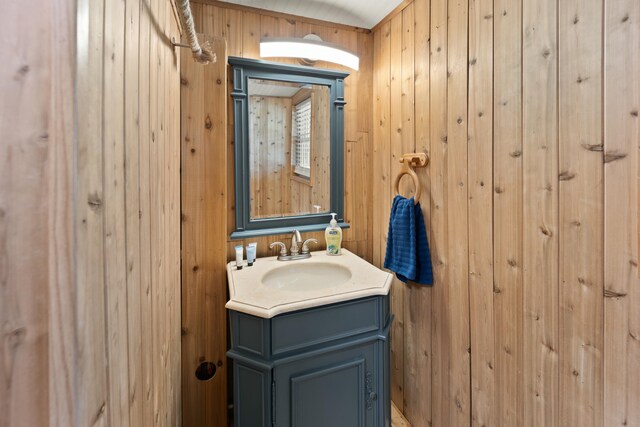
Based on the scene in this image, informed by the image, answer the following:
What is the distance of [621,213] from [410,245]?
0.77m

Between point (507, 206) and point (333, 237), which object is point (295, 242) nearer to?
point (333, 237)

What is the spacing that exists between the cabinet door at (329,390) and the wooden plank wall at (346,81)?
714mm

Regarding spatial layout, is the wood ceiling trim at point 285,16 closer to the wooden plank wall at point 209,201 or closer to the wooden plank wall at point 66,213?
the wooden plank wall at point 209,201

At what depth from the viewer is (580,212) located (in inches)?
33.8

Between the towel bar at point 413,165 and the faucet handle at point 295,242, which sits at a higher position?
the towel bar at point 413,165

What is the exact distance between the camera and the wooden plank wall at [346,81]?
5.24 feet

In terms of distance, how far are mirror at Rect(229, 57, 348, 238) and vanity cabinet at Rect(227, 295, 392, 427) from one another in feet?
2.15

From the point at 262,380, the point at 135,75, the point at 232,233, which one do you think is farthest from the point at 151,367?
the point at 232,233

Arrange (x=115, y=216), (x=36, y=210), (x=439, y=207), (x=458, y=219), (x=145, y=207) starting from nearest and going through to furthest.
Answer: (x=36, y=210)
(x=115, y=216)
(x=145, y=207)
(x=458, y=219)
(x=439, y=207)

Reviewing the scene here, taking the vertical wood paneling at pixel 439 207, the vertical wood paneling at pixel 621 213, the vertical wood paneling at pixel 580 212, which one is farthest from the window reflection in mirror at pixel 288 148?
the vertical wood paneling at pixel 621 213

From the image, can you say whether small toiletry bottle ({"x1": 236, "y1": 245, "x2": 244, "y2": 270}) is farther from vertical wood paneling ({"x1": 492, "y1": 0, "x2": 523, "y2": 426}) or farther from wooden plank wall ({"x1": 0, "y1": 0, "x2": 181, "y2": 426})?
vertical wood paneling ({"x1": 492, "y1": 0, "x2": 523, "y2": 426})

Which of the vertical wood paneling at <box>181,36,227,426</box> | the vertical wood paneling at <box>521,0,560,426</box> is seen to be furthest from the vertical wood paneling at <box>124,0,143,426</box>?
the vertical wood paneling at <box>521,0,560,426</box>

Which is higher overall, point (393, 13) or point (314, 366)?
point (393, 13)

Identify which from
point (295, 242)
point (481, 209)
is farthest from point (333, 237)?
point (481, 209)
